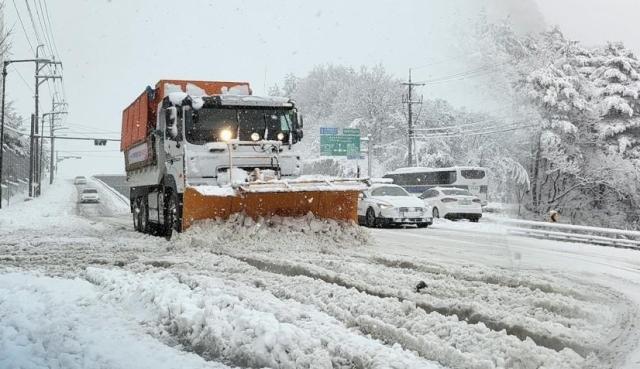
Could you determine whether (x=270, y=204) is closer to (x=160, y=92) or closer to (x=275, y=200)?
(x=275, y=200)

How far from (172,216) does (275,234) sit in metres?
2.67

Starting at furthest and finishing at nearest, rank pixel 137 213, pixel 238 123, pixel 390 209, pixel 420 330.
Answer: pixel 390 209 < pixel 137 213 < pixel 238 123 < pixel 420 330

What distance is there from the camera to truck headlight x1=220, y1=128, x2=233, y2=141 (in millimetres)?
11242

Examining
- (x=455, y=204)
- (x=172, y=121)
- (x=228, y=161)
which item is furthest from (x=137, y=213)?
(x=455, y=204)

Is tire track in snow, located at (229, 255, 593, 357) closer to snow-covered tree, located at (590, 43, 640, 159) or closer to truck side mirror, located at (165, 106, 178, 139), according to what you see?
snow-covered tree, located at (590, 43, 640, 159)

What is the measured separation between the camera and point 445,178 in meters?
33.9

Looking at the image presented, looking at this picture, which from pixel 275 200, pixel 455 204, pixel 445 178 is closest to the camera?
pixel 275 200

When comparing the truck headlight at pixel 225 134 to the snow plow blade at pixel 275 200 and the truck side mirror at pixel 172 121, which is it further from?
the snow plow blade at pixel 275 200

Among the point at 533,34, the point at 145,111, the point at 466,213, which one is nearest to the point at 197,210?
the point at 145,111

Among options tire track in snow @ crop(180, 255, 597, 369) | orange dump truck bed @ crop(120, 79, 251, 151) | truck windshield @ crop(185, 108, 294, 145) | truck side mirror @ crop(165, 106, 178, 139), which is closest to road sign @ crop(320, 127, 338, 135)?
orange dump truck bed @ crop(120, 79, 251, 151)

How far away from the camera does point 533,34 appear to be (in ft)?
12.6

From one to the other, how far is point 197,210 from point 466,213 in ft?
50.3

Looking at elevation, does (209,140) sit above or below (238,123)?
below

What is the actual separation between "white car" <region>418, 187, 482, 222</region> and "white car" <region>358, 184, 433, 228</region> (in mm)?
4811
